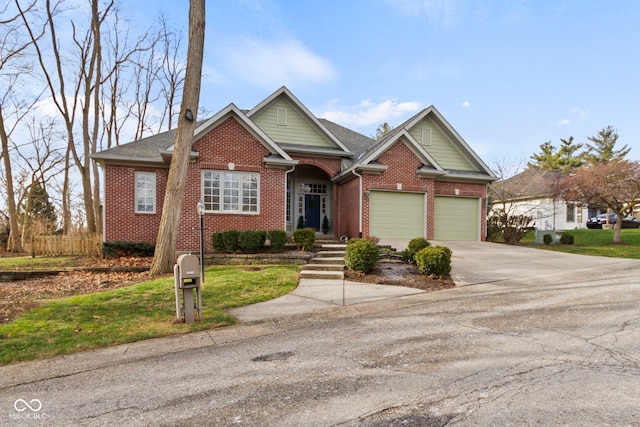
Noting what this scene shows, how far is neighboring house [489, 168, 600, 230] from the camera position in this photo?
28328 millimetres

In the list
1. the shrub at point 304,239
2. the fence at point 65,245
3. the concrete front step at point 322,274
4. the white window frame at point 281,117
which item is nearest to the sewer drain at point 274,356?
the concrete front step at point 322,274

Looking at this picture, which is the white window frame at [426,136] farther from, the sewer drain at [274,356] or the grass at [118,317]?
the sewer drain at [274,356]

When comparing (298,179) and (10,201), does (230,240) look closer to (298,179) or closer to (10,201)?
(298,179)

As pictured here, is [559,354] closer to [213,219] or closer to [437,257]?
[437,257]

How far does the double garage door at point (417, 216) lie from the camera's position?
16.2m

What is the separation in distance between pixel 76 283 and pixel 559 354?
10.4m

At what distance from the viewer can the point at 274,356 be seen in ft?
14.7

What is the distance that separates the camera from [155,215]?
14258mm

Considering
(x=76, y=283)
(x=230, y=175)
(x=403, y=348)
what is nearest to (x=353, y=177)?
(x=230, y=175)

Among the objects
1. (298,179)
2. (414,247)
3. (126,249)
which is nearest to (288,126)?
(298,179)

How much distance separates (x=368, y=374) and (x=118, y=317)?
4.55 metres

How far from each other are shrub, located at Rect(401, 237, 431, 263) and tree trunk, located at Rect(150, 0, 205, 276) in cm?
689

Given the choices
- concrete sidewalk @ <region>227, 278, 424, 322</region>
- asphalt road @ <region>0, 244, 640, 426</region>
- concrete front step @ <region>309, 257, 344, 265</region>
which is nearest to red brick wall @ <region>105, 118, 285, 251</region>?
concrete front step @ <region>309, 257, 344, 265</region>

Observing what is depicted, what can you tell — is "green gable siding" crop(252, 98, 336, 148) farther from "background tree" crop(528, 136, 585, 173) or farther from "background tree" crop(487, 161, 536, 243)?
"background tree" crop(528, 136, 585, 173)
